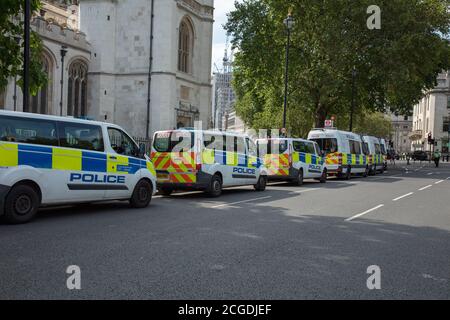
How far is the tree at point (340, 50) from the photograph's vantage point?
3159 centimetres

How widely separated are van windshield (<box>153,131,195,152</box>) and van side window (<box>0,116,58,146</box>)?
474 centimetres

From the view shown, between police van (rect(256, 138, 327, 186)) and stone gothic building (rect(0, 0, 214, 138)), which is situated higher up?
stone gothic building (rect(0, 0, 214, 138))

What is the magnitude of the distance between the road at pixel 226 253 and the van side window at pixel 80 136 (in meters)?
1.42

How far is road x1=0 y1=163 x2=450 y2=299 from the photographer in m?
4.75

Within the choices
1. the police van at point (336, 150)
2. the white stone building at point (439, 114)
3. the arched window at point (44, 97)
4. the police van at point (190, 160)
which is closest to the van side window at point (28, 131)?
the police van at point (190, 160)

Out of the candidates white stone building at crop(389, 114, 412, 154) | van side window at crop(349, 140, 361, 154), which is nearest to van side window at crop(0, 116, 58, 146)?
van side window at crop(349, 140, 361, 154)

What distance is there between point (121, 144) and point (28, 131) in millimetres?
2516

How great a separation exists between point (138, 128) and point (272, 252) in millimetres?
28493

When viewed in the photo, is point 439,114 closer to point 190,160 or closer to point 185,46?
point 185,46

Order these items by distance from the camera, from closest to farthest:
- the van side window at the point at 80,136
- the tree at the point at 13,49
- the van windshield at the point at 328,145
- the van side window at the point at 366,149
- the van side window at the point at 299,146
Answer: the van side window at the point at 80,136 → the tree at the point at 13,49 → the van side window at the point at 299,146 → the van windshield at the point at 328,145 → the van side window at the point at 366,149

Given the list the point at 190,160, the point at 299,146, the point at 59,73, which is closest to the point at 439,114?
the point at 59,73

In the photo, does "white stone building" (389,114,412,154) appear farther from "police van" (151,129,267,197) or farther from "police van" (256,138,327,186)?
"police van" (151,129,267,197)

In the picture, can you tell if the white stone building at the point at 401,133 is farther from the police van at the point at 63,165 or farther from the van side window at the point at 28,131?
the van side window at the point at 28,131
